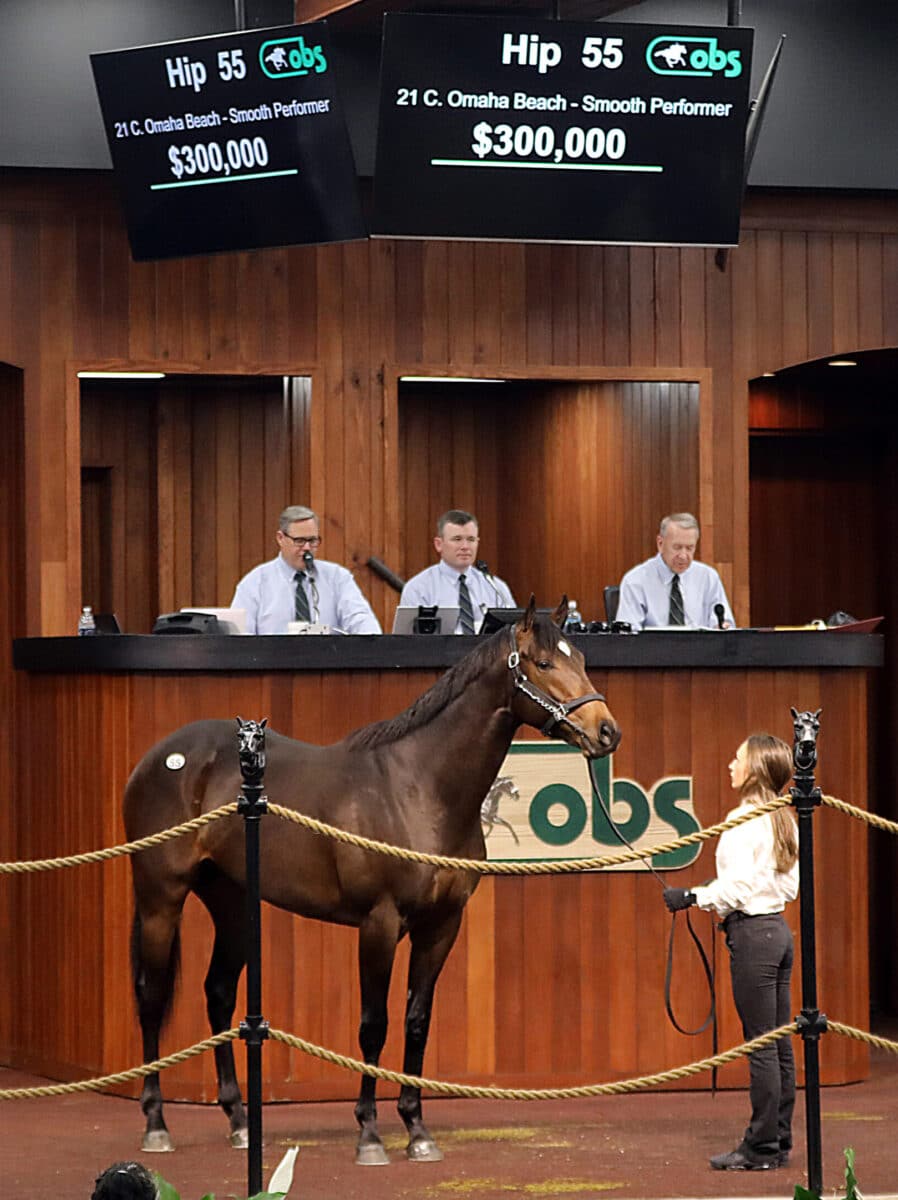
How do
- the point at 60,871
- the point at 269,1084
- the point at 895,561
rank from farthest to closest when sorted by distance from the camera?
the point at 895,561, the point at 60,871, the point at 269,1084

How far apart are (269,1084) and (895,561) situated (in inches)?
177

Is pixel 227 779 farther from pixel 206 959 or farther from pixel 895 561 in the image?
pixel 895 561

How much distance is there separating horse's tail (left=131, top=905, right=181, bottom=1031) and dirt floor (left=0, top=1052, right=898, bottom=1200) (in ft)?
1.31

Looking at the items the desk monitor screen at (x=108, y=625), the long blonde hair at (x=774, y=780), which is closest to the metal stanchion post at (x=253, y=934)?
the long blonde hair at (x=774, y=780)

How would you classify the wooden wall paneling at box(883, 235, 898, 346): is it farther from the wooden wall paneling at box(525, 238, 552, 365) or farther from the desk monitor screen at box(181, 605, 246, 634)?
the desk monitor screen at box(181, 605, 246, 634)

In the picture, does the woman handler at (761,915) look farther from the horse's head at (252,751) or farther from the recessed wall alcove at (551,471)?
the recessed wall alcove at (551,471)

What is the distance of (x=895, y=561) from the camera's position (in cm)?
1010

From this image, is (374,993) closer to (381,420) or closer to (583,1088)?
(583,1088)

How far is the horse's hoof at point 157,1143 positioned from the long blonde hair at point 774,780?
193 centimetres

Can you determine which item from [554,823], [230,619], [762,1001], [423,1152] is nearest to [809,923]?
[762,1001]

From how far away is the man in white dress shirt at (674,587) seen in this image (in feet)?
26.2

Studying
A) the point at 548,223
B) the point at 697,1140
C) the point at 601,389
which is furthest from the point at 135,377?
the point at 697,1140

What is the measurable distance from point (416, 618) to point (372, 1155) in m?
2.07

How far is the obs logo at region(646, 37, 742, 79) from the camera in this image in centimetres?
782
